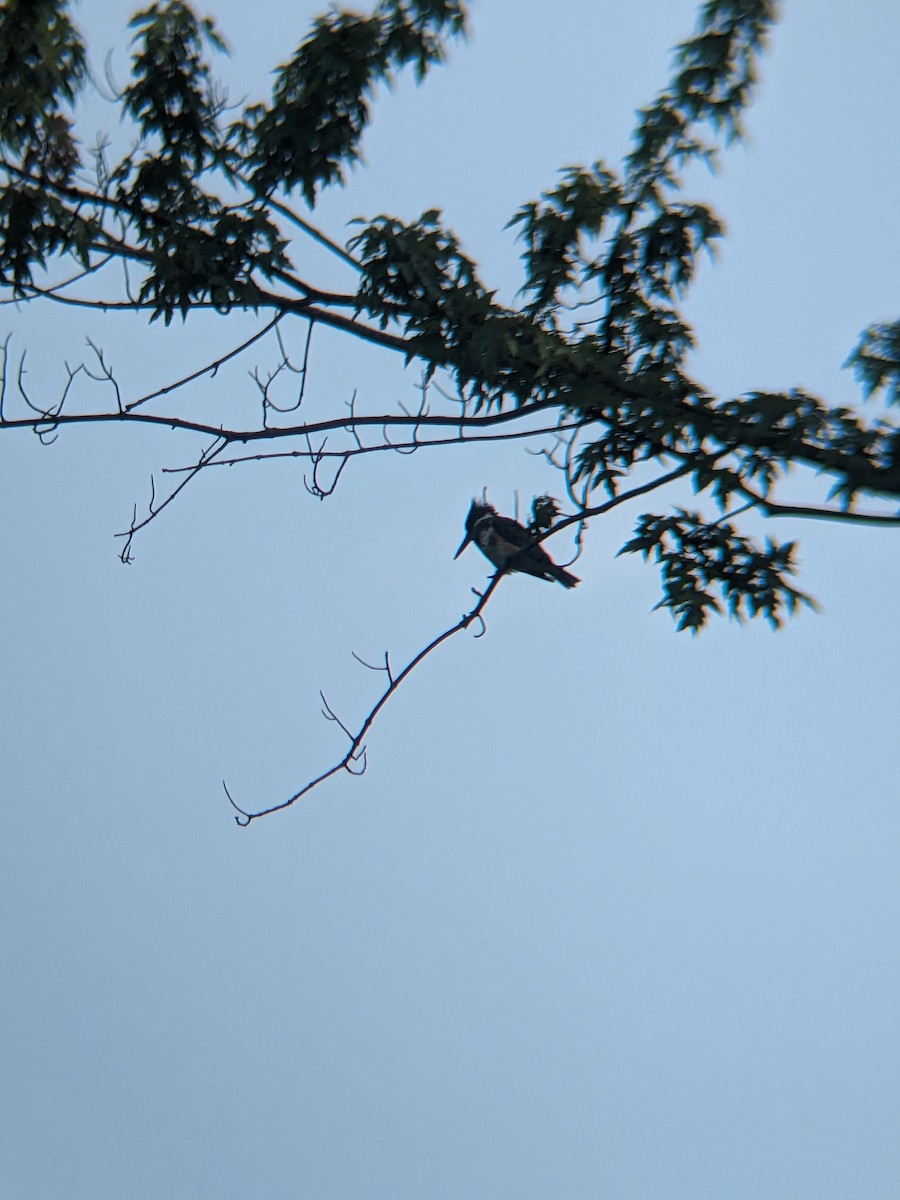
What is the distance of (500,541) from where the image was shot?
7434 mm

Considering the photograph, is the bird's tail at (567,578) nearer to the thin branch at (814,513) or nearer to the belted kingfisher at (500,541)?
the belted kingfisher at (500,541)

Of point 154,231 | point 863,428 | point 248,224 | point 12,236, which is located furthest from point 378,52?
point 863,428

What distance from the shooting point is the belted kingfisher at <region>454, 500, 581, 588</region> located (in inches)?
251

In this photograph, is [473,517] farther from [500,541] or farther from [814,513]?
[814,513]

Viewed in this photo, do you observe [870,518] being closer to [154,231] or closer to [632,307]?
[632,307]

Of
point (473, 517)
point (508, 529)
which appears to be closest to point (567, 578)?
point (508, 529)

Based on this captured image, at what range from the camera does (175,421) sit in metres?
4.66

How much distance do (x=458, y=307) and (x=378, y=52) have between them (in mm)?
1006

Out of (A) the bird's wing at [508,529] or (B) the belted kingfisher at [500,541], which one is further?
(A) the bird's wing at [508,529]

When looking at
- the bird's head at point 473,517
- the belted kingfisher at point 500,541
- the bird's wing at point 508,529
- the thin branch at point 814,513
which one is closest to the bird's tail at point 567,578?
the belted kingfisher at point 500,541

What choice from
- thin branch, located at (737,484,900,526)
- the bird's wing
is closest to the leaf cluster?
thin branch, located at (737,484,900,526)

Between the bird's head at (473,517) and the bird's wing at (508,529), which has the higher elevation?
the bird's head at (473,517)

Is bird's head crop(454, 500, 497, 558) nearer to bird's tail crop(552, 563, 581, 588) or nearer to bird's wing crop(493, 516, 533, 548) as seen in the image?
bird's wing crop(493, 516, 533, 548)

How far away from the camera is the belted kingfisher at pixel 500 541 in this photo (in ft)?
20.9
